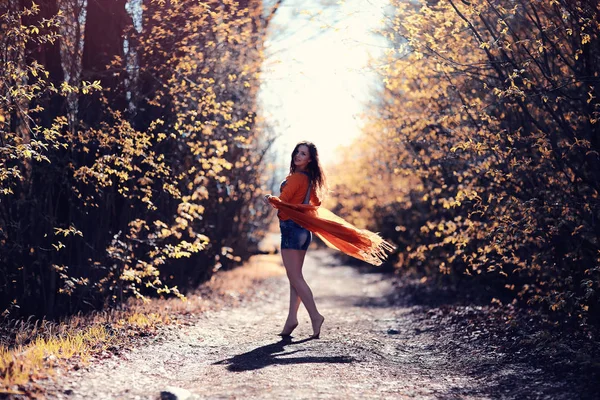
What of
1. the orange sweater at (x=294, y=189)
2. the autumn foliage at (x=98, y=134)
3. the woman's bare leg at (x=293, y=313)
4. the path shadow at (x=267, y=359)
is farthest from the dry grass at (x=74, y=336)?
the orange sweater at (x=294, y=189)

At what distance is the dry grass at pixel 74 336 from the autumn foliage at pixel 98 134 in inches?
16.1

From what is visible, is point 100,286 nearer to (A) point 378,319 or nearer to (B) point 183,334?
(B) point 183,334

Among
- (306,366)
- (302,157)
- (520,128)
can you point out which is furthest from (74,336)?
(520,128)

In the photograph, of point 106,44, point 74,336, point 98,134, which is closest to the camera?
point 74,336

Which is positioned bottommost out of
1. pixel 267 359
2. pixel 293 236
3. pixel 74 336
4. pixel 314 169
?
pixel 267 359

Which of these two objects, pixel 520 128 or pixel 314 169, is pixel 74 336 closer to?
pixel 314 169

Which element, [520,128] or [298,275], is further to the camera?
[298,275]

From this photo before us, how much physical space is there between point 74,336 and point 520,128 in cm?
526

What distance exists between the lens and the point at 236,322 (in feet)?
30.1

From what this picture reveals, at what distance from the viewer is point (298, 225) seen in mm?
7418

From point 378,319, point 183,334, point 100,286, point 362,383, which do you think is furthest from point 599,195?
point 100,286

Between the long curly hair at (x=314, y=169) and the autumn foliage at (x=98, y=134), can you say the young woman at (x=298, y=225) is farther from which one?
the autumn foliage at (x=98, y=134)

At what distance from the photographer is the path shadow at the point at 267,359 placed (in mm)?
6109

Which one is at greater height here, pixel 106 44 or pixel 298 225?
pixel 106 44
